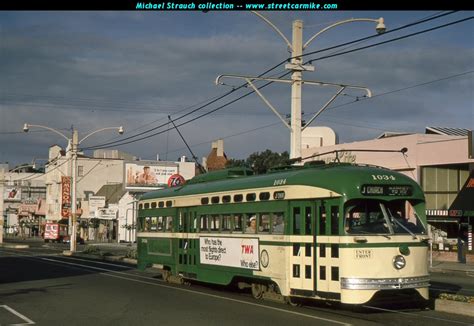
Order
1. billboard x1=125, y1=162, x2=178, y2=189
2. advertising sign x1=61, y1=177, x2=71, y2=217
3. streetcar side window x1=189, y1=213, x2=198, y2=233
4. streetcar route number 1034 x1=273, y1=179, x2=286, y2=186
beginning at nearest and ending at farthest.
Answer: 1. streetcar route number 1034 x1=273, y1=179, x2=286, y2=186
2. streetcar side window x1=189, y1=213, x2=198, y2=233
3. billboard x1=125, y1=162, x2=178, y2=189
4. advertising sign x1=61, y1=177, x2=71, y2=217

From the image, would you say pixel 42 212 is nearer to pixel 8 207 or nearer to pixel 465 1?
pixel 8 207

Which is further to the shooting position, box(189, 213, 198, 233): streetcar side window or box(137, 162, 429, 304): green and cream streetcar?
box(189, 213, 198, 233): streetcar side window

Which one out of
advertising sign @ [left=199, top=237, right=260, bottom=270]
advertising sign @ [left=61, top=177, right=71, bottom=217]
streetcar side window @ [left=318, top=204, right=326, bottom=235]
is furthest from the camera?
advertising sign @ [left=61, top=177, right=71, bottom=217]

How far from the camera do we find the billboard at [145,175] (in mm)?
74125

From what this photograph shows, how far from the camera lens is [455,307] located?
14.2m

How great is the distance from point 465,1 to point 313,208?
17.1 ft

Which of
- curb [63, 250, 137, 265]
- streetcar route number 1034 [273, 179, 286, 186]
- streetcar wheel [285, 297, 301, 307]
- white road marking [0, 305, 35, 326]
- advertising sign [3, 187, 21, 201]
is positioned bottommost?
curb [63, 250, 137, 265]

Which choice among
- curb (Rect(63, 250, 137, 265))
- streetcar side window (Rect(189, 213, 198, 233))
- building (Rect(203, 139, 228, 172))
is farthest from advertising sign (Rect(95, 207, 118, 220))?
streetcar side window (Rect(189, 213, 198, 233))

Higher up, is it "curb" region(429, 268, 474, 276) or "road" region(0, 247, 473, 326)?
"road" region(0, 247, 473, 326)

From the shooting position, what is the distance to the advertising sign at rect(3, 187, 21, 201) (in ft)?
358

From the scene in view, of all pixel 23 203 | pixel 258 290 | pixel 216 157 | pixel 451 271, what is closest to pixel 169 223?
pixel 258 290

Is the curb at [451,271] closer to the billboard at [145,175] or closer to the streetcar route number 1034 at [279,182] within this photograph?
the streetcar route number 1034 at [279,182]

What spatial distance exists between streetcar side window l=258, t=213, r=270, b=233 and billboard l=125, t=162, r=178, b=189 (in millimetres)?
57199

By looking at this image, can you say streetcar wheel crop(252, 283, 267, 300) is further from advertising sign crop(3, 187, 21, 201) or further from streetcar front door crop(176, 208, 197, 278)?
advertising sign crop(3, 187, 21, 201)
